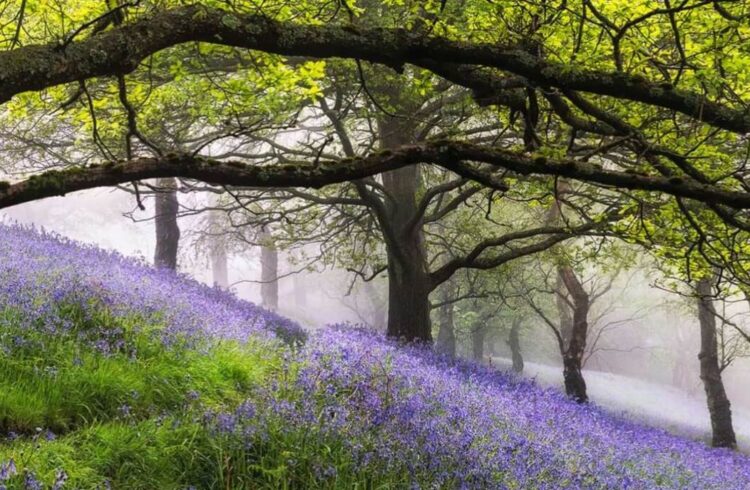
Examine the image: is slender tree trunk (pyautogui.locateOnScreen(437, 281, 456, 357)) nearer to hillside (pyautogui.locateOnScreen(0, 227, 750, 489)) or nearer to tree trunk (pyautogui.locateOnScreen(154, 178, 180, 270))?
tree trunk (pyautogui.locateOnScreen(154, 178, 180, 270))

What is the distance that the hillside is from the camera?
4207 mm

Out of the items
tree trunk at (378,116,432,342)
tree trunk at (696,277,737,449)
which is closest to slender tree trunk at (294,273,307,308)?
tree trunk at (696,277,737,449)

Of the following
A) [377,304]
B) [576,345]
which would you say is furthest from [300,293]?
[576,345]

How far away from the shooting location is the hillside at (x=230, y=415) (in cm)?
421

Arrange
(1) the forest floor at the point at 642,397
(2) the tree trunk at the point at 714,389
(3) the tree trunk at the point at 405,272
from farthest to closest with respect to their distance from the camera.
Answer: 1. (1) the forest floor at the point at 642,397
2. (2) the tree trunk at the point at 714,389
3. (3) the tree trunk at the point at 405,272

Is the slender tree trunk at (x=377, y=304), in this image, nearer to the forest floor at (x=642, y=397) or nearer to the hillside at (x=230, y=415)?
the forest floor at (x=642, y=397)

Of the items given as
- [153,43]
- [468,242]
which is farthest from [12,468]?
Answer: [468,242]

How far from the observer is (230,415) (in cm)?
469

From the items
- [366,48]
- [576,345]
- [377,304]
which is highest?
[366,48]

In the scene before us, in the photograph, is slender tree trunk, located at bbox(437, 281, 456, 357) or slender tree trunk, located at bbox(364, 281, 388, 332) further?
slender tree trunk, located at bbox(364, 281, 388, 332)

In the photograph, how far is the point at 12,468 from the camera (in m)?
3.52

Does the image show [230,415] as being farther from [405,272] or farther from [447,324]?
[447,324]

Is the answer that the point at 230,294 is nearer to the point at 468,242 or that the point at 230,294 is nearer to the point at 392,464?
the point at 468,242

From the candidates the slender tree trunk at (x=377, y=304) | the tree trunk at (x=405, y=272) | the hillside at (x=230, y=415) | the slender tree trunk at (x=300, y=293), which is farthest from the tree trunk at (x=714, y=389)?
the slender tree trunk at (x=300, y=293)
